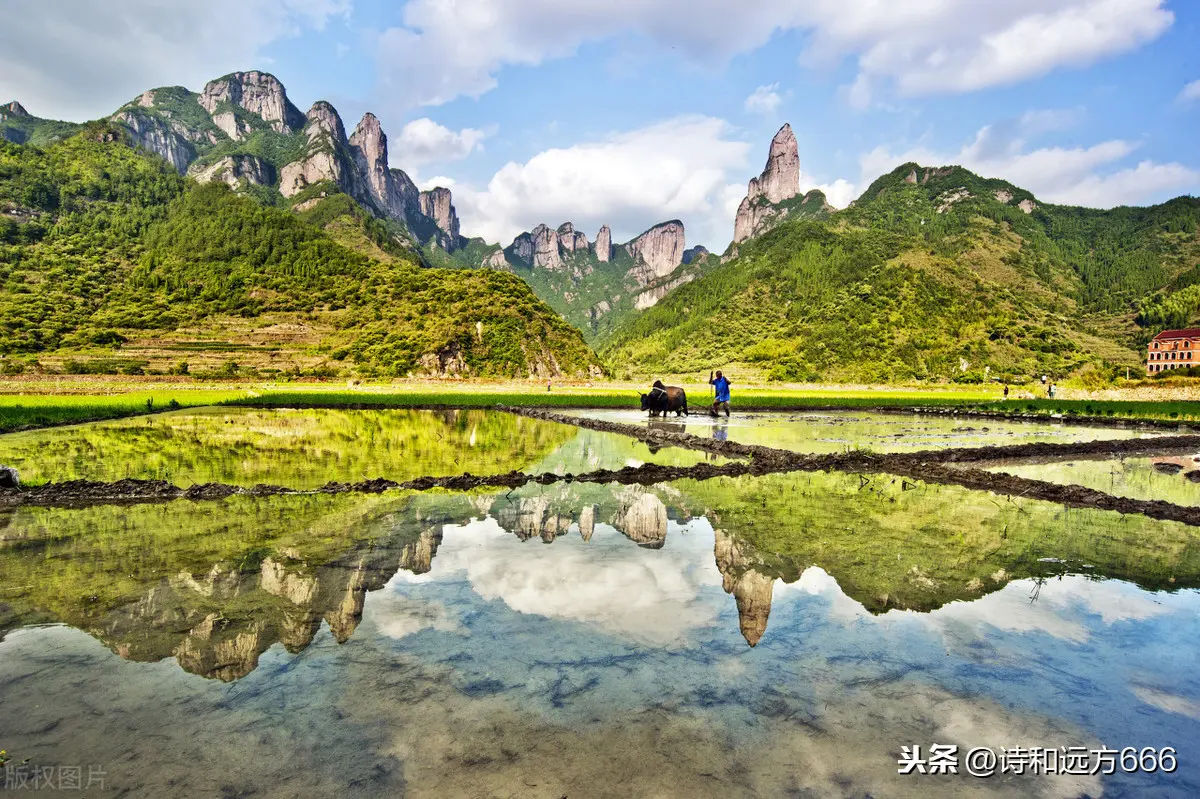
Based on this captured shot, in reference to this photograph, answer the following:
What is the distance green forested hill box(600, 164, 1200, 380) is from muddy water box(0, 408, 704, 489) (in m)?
100

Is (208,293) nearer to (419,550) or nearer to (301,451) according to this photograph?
(301,451)

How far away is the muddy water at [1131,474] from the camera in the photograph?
1470 centimetres

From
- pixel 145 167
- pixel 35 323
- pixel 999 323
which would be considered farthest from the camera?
pixel 145 167

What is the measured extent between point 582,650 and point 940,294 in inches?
5953

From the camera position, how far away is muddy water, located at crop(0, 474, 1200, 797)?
4.18 meters

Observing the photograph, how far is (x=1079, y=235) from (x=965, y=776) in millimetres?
241567

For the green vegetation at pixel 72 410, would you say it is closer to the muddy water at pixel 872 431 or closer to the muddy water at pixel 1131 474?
the muddy water at pixel 872 431

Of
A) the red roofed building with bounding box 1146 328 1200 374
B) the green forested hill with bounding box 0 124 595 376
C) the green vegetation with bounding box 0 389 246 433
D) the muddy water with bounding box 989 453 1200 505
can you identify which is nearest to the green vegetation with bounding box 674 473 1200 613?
the muddy water with bounding box 989 453 1200 505

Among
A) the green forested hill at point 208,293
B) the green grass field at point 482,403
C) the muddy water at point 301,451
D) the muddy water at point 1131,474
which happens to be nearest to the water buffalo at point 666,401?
the muddy water at point 301,451

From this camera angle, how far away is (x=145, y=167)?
159 metres

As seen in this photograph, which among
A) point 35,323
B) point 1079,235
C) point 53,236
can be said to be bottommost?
point 35,323

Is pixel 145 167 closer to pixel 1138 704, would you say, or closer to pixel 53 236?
pixel 53 236

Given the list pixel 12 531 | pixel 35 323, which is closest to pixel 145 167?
pixel 35 323

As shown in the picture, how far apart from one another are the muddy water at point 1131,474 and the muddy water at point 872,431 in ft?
14.0
